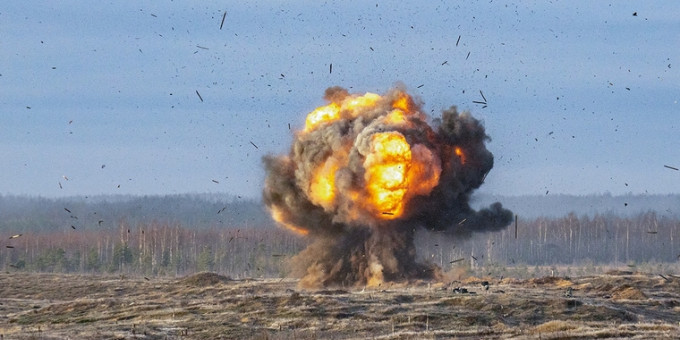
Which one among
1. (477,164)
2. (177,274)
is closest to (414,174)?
(477,164)

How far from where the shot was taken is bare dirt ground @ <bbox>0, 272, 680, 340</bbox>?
76625 mm

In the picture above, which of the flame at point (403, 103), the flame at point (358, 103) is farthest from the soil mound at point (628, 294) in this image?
the flame at point (358, 103)

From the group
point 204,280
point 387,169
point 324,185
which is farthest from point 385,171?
point 204,280

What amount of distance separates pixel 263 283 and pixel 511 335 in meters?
58.0

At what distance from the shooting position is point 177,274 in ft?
611

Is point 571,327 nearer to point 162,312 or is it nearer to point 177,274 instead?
point 162,312

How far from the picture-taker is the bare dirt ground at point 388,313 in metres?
76.6

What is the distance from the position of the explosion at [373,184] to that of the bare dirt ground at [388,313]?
528 cm

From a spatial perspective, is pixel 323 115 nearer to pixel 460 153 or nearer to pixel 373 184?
pixel 373 184

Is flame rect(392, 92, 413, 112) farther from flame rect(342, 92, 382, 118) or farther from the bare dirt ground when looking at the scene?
the bare dirt ground

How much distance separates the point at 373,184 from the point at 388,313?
23.0m

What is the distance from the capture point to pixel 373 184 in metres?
108

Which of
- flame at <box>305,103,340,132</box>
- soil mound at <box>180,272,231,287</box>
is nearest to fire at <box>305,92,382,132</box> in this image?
flame at <box>305,103,340,132</box>

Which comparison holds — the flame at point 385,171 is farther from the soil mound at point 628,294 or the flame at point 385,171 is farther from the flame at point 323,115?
the soil mound at point 628,294
